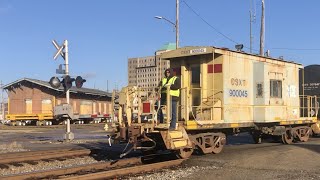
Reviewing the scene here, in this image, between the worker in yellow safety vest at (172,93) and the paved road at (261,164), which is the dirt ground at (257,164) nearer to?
the paved road at (261,164)

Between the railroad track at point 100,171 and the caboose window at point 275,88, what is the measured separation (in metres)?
5.33

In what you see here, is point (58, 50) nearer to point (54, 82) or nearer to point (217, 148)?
point (54, 82)

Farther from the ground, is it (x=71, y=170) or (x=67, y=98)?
(x=67, y=98)

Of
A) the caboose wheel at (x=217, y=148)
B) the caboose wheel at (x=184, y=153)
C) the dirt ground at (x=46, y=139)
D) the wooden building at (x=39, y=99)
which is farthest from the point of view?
the wooden building at (x=39, y=99)

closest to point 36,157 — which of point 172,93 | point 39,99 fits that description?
point 172,93

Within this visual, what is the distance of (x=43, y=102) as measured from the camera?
176 feet

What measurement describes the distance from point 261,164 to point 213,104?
8.83 feet

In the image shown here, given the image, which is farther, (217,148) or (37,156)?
(217,148)

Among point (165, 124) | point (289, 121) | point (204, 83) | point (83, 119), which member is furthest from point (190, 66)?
point (83, 119)

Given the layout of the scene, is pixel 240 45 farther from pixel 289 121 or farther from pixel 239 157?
pixel 239 157

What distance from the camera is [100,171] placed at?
10.5 metres

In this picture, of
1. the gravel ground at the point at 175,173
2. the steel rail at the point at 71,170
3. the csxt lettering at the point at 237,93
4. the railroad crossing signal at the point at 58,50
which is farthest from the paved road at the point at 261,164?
the railroad crossing signal at the point at 58,50

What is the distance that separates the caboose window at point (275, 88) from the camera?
593 inches

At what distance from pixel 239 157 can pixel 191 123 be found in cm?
193
